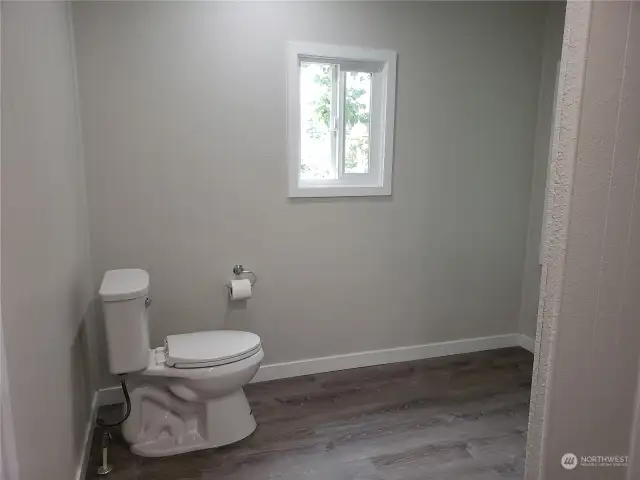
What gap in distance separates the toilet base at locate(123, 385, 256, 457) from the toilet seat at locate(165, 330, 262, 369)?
0.21m

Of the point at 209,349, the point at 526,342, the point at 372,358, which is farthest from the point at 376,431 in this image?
the point at 526,342

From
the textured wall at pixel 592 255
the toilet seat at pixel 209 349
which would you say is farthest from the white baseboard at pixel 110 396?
the textured wall at pixel 592 255

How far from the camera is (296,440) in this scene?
7.36ft

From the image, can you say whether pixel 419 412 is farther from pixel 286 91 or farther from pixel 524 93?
pixel 524 93

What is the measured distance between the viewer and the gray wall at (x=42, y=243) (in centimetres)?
116

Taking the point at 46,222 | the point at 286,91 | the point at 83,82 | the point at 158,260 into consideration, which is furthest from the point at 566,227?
the point at 83,82

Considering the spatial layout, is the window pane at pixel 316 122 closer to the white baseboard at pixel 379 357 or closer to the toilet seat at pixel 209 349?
the toilet seat at pixel 209 349

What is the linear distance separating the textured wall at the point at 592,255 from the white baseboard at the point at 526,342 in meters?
1.95

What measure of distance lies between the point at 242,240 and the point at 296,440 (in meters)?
1.09

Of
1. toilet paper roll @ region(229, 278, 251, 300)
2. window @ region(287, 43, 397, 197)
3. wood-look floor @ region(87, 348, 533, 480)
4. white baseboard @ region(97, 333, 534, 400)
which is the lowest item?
wood-look floor @ region(87, 348, 533, 480)

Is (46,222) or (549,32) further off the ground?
(549,32)

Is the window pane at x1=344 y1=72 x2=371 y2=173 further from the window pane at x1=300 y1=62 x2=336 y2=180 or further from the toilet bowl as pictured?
the toilet bowl

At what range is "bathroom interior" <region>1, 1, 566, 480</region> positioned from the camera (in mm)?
2004

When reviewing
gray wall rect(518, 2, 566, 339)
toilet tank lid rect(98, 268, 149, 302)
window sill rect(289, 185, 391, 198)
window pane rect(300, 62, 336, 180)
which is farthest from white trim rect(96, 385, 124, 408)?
gray wall rect(518, 2, 566, 339)
